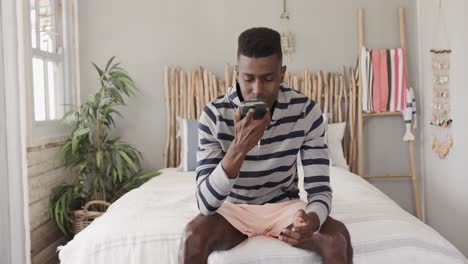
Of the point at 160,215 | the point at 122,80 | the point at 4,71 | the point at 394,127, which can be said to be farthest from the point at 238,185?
the point at 394,127

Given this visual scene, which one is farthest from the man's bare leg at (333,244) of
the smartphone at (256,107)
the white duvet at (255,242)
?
the smartphone at (256,107)

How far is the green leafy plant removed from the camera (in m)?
3.35

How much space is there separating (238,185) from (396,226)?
1.99 feet

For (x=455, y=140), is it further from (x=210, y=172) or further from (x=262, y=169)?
(x=210, y=172)

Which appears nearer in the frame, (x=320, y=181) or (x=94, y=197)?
(x=320, y=181)

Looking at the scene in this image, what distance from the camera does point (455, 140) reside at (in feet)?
9.58

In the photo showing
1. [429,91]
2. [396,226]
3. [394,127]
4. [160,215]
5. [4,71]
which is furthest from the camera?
[394,127]

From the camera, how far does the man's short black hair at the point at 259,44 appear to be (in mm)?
1541

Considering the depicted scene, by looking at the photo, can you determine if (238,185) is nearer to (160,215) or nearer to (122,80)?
(160,215)

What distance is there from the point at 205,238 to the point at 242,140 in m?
0.32

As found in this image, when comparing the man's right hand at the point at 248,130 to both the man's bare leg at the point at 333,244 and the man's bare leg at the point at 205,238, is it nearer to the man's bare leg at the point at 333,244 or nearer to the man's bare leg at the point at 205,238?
the man's bare leg at the point at 205,238

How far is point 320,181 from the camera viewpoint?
1668 mm

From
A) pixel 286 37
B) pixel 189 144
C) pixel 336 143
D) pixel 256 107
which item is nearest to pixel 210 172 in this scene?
pixel 256 107

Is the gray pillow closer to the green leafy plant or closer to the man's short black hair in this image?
the green leafy plant
